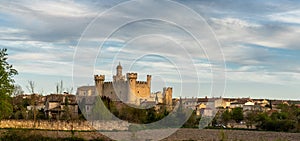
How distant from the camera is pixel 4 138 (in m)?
30.3

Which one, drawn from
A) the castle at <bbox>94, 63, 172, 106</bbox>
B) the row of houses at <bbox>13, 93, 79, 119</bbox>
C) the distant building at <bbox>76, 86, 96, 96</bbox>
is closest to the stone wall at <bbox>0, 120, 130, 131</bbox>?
the distant building at <bbox>76, 86, 96, 96</bbox>

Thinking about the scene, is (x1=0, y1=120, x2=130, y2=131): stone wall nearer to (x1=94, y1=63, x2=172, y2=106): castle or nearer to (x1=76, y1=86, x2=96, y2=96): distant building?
(x1=76, y1=86, x2=96, y2=96): distant building

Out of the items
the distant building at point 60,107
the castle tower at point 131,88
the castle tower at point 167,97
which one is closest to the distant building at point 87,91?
the distant building at point 60,107

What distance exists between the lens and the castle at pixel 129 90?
195ft

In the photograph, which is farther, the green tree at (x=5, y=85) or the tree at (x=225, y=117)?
the tree at (x=225, y=117)

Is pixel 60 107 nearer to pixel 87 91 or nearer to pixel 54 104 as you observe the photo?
pixel 54 104

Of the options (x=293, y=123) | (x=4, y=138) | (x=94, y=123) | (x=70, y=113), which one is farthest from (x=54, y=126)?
(x=293, y=123)

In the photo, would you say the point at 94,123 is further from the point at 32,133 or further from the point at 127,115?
Result: the point at 32,133

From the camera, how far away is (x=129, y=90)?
190 ft

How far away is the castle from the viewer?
195 ft

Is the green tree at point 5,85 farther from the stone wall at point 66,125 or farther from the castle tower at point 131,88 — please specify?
the castle tower at point 131,88

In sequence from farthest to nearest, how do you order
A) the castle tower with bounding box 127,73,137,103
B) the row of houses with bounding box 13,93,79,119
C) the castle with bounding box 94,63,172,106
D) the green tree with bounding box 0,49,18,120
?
the castle with bounding box 94,63,172,106
the row of houses with bounding box 13,93,79,119
the castle tower with bounding box 127,73,137,103
the green tree with bounding box 0,49,18,120

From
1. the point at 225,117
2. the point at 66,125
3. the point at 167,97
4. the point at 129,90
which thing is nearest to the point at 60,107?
the point at 129,90

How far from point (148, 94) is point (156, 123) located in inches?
255
